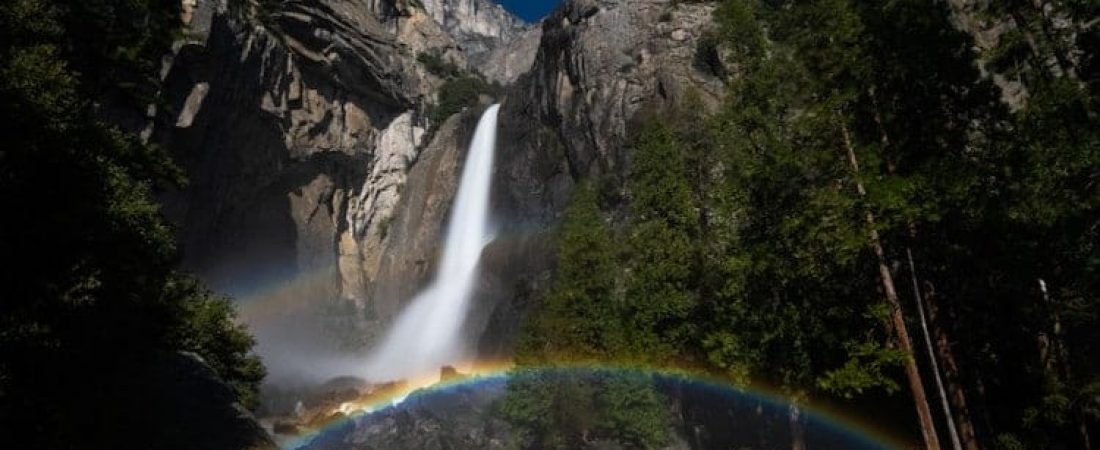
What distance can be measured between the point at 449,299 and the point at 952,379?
158 ft

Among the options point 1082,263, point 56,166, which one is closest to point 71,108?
point 56,166

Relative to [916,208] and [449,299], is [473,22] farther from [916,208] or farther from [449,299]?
[916,208]

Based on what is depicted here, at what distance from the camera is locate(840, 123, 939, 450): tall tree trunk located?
43.7 ft

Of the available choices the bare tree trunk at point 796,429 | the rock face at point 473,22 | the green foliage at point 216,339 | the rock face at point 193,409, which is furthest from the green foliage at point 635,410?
the rock face at point 473,22

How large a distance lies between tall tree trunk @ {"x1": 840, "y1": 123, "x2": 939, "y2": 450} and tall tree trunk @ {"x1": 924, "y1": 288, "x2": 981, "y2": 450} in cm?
63

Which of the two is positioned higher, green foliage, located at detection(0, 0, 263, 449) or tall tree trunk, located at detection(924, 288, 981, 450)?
green foliage, located at detection(0, 0, 263, 449)

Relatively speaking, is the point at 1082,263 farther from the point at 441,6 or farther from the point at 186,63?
the point at 441,6

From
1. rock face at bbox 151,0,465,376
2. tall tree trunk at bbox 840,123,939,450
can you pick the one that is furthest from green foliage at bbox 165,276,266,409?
tall tree trunk at bbox 840,123,939,450

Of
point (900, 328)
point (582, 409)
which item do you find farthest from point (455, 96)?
point (900, 328)

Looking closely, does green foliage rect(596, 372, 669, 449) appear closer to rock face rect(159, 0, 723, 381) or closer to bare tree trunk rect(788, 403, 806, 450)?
bare tree trunk rect(788, 403, 806, 450)

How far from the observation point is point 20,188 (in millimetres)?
13492

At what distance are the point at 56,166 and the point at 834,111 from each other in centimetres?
1586

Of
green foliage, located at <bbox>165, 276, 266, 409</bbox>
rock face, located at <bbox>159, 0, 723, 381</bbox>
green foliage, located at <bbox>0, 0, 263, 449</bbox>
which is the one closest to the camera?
green foliage, located at <bbox>0, 0, 263, 449</bbox>

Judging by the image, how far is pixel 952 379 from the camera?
14.7 meters
